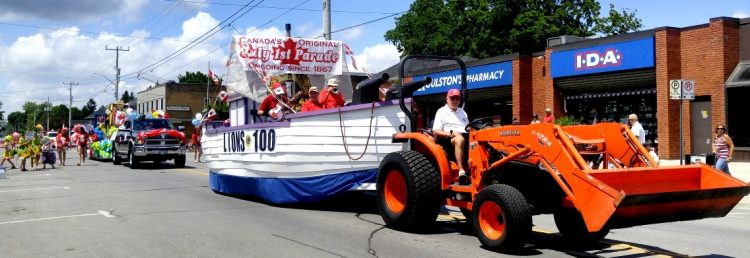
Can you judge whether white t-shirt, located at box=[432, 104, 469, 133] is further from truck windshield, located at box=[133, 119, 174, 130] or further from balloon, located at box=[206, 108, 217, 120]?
truck windshield, located at box=[133, 119, 174, 130]

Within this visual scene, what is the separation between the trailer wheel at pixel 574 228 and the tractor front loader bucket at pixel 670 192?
1.21 meters

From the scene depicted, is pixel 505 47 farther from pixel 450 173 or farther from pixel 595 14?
pixel 450 173

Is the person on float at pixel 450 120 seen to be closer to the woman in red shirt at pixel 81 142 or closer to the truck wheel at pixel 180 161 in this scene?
the truck wheel at pixel 180 161

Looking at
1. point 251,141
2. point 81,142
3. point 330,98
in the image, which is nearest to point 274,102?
point 251,141

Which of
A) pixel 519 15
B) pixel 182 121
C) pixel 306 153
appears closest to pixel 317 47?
pixel 306 153

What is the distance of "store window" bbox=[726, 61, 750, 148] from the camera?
66.4 ft

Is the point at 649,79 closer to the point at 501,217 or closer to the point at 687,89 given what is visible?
the point at 687,89

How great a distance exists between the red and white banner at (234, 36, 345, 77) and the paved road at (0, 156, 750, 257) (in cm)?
251

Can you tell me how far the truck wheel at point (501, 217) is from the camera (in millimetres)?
6254

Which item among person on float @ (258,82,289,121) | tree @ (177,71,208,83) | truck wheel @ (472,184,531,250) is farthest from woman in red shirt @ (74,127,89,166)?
tree @ (177,71,208,83)

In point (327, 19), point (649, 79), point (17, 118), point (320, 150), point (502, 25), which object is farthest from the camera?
point (17, 118)

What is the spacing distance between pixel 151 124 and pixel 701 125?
19555 mm

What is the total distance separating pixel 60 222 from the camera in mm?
9438

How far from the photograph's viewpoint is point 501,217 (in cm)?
661
